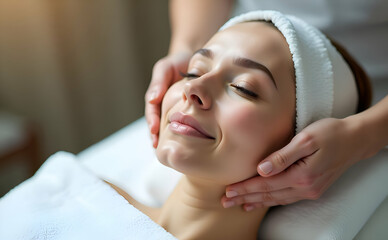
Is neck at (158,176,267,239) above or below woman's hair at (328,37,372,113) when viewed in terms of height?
below

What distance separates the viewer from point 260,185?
0.97 m

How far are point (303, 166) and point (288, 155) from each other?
0.05 meters

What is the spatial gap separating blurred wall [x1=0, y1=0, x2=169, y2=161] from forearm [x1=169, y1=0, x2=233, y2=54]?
1041mm

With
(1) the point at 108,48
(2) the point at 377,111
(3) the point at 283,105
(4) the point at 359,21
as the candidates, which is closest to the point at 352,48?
(4) the point at 359,21

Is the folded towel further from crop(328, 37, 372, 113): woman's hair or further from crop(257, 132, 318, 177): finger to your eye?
crop(328, 37, 372, 113): woman's hair

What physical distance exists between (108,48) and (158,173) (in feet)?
4.63

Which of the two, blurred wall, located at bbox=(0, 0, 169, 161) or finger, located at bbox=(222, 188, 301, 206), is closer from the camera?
finger, located at bbox=(222, 188, 301, 206)

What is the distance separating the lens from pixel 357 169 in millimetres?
1154

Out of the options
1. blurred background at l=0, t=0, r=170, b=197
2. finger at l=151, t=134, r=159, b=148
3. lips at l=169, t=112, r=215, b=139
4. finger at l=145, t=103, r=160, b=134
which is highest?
lips at l=169, t=112, r=215, b=139

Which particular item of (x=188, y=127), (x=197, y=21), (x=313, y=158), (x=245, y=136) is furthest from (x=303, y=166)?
(x=197, y=21)

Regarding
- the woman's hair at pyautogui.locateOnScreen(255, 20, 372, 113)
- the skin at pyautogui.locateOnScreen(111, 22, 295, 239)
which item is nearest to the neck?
the skin at pyautogui.locateOnScreen(111, 22, 295, 239)

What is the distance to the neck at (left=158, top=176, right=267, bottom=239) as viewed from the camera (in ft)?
3.34

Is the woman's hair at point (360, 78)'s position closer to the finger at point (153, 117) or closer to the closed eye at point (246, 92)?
the closed eye at point (246, 92)

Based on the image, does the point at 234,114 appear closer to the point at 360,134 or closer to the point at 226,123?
the point at 226,123
